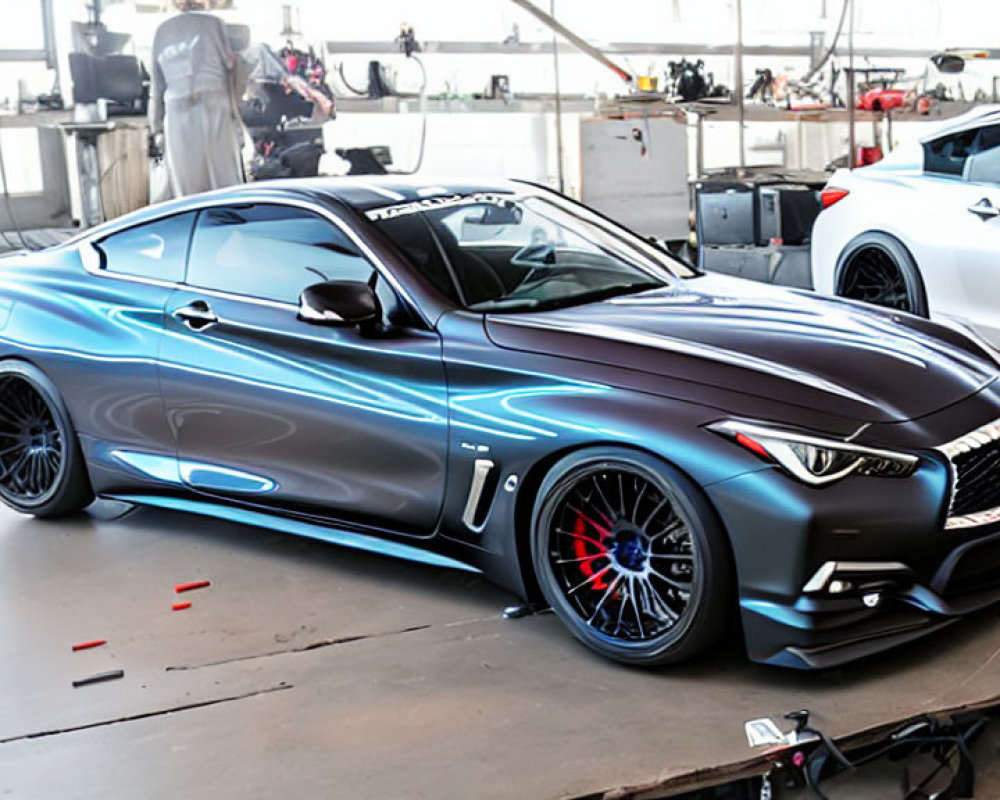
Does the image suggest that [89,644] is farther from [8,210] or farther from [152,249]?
[8,210]

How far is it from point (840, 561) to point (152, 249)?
2.64 metres

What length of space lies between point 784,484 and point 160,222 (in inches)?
98.9

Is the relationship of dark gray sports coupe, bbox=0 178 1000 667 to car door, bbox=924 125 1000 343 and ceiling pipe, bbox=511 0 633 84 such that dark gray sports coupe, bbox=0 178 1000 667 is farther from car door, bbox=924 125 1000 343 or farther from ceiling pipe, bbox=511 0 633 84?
ceiling pipe, bbox=511 0 633 84

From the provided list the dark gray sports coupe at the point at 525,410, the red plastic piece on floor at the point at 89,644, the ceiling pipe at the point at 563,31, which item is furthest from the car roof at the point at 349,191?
the ceiling pipe at the point at 563,31

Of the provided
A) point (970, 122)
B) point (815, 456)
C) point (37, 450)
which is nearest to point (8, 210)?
point (37, 450)

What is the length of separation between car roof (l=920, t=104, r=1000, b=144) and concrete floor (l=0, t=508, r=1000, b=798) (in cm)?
332

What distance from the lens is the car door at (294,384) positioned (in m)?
3.75

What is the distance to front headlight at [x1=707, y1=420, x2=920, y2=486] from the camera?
309 centimetres

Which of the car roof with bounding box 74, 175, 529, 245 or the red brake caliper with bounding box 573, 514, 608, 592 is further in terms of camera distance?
the car roof with bounding box 74, 175, 529, 245

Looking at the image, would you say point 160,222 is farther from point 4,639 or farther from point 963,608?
point 963,608

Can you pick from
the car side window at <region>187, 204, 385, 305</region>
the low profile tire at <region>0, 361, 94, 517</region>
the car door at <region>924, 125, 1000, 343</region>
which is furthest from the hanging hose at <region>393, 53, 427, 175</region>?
the car side window at <region>187, 204, 385, 305</region>

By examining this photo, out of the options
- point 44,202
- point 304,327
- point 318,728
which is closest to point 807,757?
point 318,728

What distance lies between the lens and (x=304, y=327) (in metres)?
3.99

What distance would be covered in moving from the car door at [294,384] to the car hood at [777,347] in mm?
345
